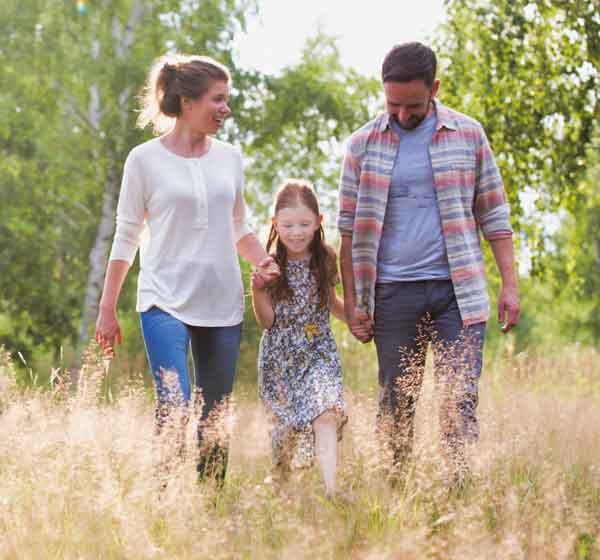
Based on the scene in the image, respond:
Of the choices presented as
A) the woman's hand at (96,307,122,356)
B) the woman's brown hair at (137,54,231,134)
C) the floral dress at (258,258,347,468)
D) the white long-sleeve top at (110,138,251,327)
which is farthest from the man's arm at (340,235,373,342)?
the woman's hand at (96,307,122,356)

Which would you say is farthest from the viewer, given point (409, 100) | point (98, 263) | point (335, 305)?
point (98, 263)

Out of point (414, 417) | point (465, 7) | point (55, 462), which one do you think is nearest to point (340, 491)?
point (414, 417)

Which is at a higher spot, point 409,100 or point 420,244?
point 409,100

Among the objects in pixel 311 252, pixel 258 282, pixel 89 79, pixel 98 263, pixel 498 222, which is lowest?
pixel 98 263

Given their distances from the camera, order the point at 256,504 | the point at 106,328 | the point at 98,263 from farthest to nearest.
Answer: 1. the point at 98,263
2. the point at 106,328
3. the point at 256,504

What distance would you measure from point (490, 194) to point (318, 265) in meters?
0.83

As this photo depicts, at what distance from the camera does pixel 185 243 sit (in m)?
3.86

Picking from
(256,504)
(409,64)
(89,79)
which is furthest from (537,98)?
(256,504)

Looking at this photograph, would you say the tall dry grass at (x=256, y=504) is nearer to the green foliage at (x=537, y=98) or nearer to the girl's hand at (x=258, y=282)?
the girl's hand at (x=258, y=282)

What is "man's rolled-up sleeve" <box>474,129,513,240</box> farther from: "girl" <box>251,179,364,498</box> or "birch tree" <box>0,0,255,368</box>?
"birch tree" <box>0,0,255,368</box>

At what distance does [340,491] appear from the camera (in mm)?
3752

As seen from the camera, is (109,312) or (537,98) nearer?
(109,312)

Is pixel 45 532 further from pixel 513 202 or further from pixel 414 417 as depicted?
pixel 513 202

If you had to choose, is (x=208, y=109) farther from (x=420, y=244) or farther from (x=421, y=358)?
(x=421, y=358)
